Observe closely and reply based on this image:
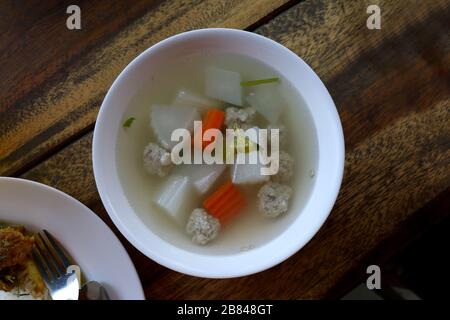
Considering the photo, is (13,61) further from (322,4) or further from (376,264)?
(376,264)

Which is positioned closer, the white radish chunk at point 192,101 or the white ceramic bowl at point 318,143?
the white ceramic bowl at point 318,143

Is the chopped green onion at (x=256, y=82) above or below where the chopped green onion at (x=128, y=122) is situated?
above

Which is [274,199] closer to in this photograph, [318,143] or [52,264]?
[318,143]

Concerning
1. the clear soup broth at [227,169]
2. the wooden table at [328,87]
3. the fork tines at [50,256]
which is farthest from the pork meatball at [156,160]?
the fork tines at [50,256]

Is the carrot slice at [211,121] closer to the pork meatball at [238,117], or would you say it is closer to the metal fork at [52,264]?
the pork meatball at [238,117]

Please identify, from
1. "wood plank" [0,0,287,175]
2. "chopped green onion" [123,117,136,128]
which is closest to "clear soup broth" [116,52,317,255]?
"chopped green onion" [123,117,136,128]

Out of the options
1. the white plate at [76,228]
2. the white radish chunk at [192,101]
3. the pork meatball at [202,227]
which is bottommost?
the white plate at [76,228]

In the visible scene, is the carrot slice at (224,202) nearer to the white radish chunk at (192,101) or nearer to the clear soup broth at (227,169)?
the clear soup broth at (227,169)

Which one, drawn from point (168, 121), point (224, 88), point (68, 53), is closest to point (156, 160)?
point (168, 121)
